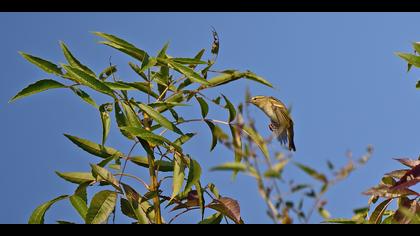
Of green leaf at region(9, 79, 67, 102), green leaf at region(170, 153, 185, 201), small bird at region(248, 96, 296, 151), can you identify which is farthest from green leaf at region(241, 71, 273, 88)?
green leaf at region(9, 79, 67, 102)

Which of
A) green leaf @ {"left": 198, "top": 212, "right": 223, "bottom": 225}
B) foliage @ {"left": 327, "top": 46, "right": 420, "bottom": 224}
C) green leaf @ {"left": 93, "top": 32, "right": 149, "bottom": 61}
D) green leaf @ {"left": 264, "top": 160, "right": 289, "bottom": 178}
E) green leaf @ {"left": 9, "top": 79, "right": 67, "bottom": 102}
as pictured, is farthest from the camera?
green leaf @ {"left": 93, "top": 32, "right": 149, "bottom": 61}

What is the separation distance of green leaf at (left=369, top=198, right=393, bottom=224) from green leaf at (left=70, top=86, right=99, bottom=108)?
0.63 meters

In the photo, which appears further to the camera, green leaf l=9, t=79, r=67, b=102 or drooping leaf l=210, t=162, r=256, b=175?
green leaf l=9, t=79, r=67, b=102

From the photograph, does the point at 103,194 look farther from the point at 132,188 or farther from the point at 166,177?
the point at 166,177

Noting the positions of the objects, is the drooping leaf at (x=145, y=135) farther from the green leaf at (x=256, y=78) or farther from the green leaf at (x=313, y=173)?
the green leaf at (x=313, y=173)

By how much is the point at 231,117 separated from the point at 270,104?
9 centimetres

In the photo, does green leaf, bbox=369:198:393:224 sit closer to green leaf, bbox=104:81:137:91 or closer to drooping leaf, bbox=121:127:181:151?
drooping leaf, bbox=121:127:181:151

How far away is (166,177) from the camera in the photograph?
1222mm

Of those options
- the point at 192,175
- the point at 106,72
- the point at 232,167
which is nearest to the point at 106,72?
the point at 106,72

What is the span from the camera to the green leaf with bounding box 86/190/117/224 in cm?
101

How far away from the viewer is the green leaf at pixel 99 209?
1007 mm

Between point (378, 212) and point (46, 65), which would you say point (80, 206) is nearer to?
point (46, 65)

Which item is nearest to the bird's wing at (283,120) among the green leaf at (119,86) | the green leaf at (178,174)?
the green leaf at (178,174)
